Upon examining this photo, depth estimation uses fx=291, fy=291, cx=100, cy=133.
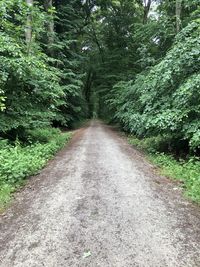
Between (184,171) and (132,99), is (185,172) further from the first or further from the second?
(132,99)

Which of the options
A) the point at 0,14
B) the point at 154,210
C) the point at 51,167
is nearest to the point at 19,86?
the point at 0,14

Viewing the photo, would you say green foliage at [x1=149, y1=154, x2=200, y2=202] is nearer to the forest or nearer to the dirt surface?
the forest

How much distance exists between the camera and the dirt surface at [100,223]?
3.29m

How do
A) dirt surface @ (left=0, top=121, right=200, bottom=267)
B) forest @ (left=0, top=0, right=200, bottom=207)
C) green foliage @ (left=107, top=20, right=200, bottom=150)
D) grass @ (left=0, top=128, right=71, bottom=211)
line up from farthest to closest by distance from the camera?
1. green foliage @ (left=107, top=20, right=200, bottom=150)
2. forest @ (left=0, top=0, right=200, bottom=207)
3. grass @ (left=0, top=128, right=71, bottom=211)
4. dirt surface @ (left=0, top=121, right=200, bottom=267)

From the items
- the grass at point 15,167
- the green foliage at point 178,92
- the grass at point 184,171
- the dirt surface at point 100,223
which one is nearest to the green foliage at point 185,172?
the grass at point 184,171

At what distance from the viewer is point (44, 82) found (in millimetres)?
9953

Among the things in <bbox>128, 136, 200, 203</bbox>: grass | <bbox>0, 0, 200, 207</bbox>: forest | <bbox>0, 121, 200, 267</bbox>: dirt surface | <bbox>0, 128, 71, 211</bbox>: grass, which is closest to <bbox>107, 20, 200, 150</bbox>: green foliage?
<bbox>0, 0, 200, 207</bbox>: forest

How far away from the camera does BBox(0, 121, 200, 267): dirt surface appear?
3293 mm

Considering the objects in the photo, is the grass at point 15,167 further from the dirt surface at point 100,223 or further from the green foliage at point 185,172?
the green foliage at point 185,172

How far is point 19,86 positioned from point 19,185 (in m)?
4.61

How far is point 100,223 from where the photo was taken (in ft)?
13.5

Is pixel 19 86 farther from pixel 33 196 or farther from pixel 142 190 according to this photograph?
pixel 142 190

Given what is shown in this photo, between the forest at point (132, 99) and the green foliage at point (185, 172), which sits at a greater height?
the forest at point (132, 99)

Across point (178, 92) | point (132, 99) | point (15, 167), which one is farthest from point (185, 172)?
point (132, 99)
